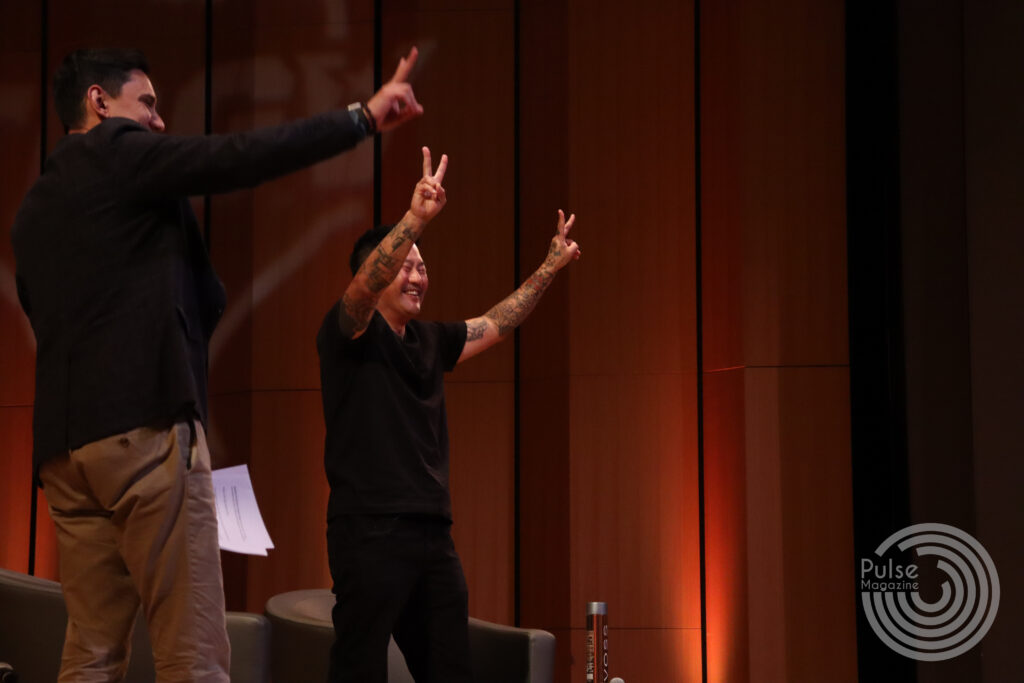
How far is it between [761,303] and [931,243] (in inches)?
25.5

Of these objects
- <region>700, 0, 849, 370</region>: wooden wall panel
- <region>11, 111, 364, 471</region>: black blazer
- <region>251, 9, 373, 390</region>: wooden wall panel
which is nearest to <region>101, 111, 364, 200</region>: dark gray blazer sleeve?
<region>11, 111, 364, 471</region>: black blazer

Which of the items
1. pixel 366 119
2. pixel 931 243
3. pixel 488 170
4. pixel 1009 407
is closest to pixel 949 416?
pixel 1009 407

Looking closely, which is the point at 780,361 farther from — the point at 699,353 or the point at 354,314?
the point at 354,314

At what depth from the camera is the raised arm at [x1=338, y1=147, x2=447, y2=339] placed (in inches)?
88.2

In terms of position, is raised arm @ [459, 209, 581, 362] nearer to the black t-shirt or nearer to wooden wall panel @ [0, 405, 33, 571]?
the black t-shirt

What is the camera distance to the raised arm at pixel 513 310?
111 inches

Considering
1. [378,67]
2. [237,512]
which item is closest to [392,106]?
[237,512]

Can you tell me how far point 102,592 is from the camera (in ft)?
5.19

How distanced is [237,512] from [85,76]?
286 centimetres

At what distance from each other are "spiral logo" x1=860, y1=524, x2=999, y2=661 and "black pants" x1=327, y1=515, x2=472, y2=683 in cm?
210

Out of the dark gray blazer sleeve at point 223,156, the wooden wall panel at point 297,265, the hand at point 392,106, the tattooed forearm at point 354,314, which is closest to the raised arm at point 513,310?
the tattooed forearm at point 354,314

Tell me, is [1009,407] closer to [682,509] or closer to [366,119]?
[682,509]

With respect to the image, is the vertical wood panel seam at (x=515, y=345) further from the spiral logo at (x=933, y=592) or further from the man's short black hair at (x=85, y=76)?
the man's short black hair at (x=85, y=76)

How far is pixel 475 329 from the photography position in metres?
2.83
